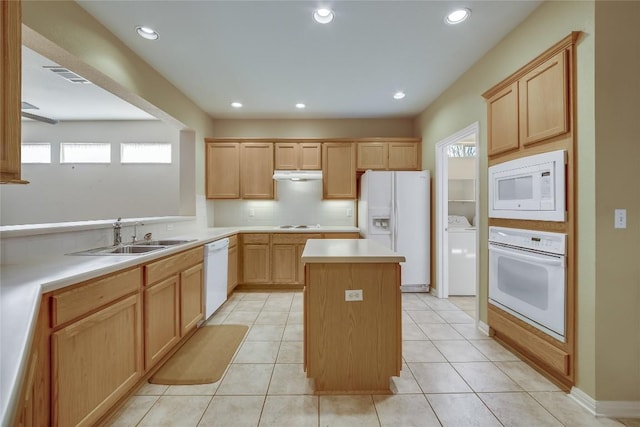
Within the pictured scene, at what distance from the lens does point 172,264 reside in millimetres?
2348

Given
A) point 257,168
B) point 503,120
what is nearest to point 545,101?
point 503,120

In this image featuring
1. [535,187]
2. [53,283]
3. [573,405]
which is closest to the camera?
[53,283]

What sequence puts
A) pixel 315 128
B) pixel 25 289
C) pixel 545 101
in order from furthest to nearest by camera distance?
pixel 315 128 → pixel 545 101 → pixel 25 289

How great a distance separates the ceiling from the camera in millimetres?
2164

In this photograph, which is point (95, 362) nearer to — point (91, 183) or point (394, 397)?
point (394, 397)

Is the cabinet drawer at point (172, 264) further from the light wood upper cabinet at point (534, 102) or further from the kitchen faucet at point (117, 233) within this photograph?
the light wood upper cabinet at point (534, 102)

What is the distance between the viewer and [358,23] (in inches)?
91.4

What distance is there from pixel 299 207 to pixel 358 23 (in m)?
3.08

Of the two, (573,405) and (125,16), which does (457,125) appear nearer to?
(573,405)

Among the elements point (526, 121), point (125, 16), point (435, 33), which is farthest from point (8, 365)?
point (435, 33)

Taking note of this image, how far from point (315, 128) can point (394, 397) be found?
400cm

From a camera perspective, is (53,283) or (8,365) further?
(53,283)

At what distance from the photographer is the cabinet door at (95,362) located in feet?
4.37

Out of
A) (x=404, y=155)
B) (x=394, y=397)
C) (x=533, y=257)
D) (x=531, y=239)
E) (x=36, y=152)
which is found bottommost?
(x=394, y=397)
